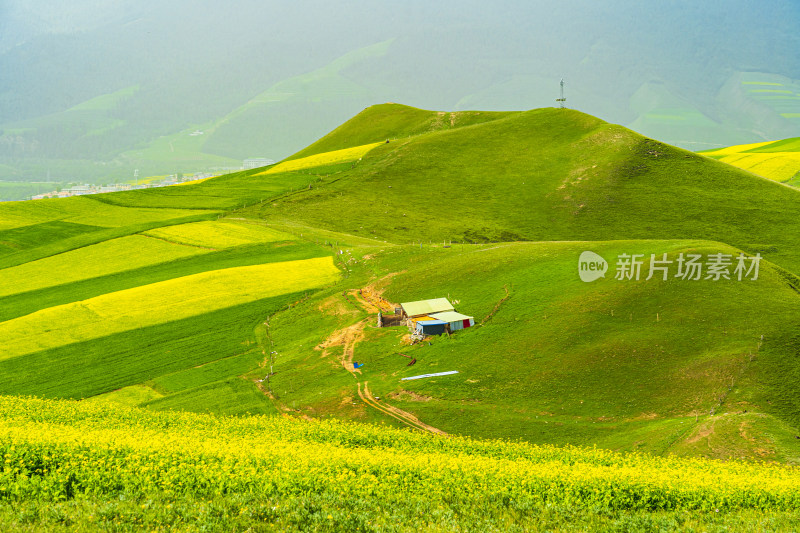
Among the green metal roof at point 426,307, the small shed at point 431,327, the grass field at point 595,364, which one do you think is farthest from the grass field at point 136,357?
the small shed at point 431,327

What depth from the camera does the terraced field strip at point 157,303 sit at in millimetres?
69062

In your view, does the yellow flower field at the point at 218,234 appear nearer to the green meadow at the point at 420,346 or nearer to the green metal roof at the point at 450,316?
the green meadow at the point at 420,346

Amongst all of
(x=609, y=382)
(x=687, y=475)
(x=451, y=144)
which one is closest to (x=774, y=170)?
(x=451, y=144)

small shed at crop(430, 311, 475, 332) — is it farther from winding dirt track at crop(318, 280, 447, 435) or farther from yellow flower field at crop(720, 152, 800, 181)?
yellow flower field at crop(720, 152, 800, 181)

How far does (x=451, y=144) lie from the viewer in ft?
540

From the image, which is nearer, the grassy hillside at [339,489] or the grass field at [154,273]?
the grassy hillside at [339,489]

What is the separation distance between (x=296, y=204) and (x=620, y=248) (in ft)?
279

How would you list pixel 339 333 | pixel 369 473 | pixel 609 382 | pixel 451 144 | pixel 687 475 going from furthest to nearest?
1. pixel 451 144
2. pixel 339 333
3. pixel 609 382
4. pixel 687 475
5. pixel 369 473

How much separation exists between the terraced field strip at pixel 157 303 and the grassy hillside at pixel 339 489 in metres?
43.2

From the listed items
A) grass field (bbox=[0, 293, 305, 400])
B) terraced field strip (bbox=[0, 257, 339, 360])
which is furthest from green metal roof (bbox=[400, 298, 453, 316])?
terraced field strip (bbox=[0, 257, 339, 360])

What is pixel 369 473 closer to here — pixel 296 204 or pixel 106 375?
pixel 106 375

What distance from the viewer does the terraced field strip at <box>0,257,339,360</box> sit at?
6906cm

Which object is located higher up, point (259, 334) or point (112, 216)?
point (112, 216)

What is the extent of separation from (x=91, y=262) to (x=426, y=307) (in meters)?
65.2
